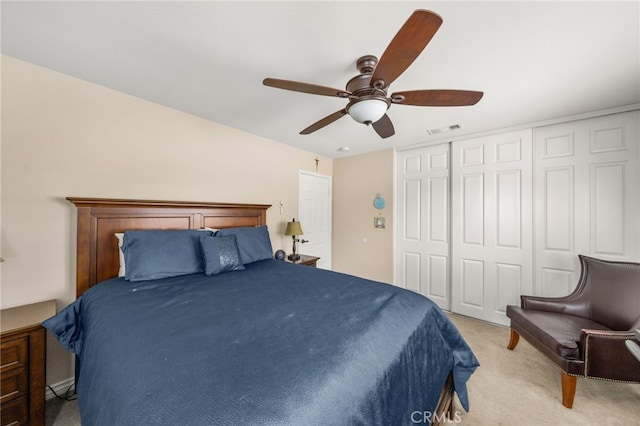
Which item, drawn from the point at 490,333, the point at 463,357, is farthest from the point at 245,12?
the point at 490,333

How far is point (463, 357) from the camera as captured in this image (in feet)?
5.45

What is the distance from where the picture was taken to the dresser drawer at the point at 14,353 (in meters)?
1.38

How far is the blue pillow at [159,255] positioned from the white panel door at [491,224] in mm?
3286

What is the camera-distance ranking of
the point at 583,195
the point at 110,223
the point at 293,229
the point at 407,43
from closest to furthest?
the point at 407,43
the point at 110,223
the point at 583,195
the point at 293,229

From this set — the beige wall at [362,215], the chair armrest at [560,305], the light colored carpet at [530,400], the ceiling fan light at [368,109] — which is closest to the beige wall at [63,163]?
the light colored carpet at [530,400]

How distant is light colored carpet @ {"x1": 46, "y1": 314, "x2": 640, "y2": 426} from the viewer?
163 centimetres

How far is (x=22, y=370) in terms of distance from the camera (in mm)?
1444

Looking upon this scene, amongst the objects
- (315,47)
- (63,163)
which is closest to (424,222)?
(315,47)

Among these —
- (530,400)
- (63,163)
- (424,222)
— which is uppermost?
(63,163)

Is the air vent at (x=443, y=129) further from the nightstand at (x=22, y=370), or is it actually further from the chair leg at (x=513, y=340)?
the nightstand at (x=22, y=370)

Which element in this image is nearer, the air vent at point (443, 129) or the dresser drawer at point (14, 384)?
the dresser drawer at point (14, 384)

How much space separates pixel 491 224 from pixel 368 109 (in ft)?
8.45

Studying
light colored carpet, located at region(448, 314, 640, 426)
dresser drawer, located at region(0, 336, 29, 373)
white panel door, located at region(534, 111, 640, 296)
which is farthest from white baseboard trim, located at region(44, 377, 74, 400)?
white panel door, located at region(534, 111, 640, 296)

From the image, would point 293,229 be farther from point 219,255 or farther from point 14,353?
point 14,353
